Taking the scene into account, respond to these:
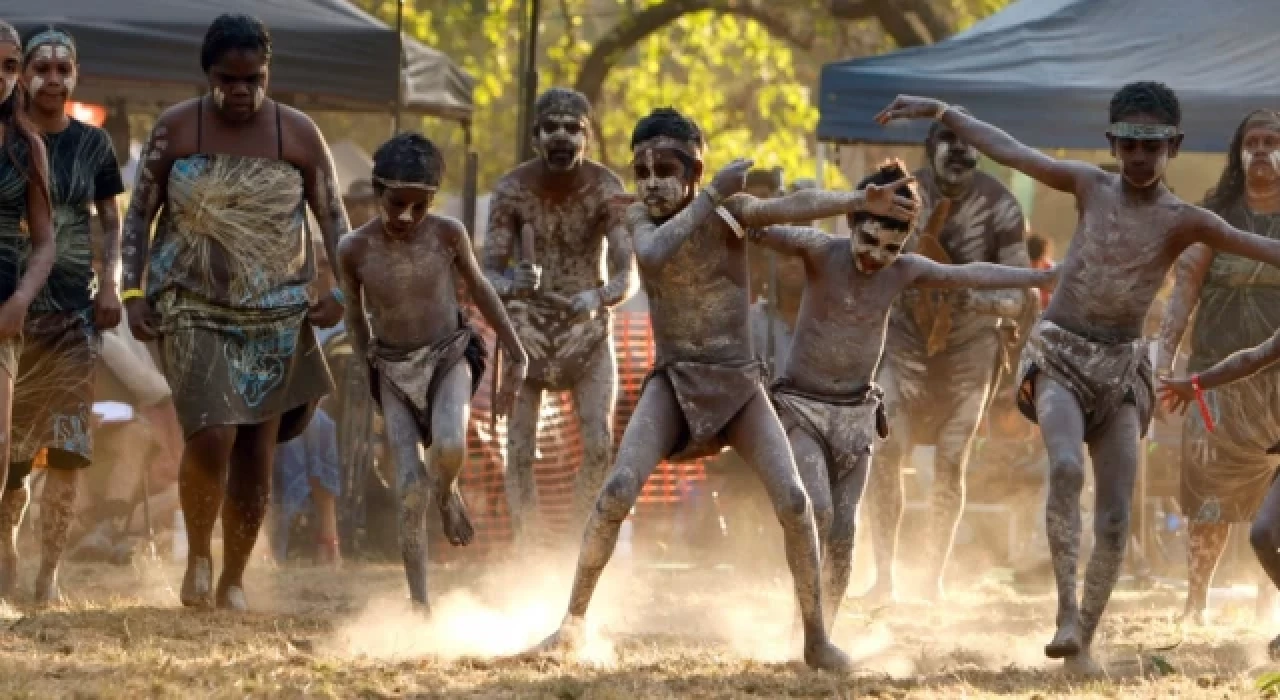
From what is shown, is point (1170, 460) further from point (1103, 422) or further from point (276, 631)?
point (276, 631)

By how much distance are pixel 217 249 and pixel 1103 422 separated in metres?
3.59

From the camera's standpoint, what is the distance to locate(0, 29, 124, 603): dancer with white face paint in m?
10.3

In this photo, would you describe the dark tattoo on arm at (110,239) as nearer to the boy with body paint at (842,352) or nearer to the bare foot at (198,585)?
the bare foot at (198,585)

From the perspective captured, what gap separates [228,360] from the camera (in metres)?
9.96

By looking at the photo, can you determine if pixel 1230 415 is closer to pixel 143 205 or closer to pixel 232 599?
pixel 232 599

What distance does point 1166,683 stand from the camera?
8.72 metres

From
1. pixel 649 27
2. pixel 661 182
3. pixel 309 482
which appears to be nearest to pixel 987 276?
pixel 661 182

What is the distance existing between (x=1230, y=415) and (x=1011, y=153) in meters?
3.17

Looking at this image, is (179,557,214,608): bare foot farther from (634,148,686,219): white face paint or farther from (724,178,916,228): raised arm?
(724,178,916,228): raised arm

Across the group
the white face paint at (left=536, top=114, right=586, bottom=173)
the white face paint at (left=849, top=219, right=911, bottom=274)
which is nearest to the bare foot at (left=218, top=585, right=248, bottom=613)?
the white face paint at (left=536, top=114, right=586, bottom=173)

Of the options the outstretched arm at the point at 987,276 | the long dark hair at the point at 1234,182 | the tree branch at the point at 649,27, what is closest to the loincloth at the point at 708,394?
the outstretched arm at the point at 987,276

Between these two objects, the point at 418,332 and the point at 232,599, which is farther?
the point at 232,599

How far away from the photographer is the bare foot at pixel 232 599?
10102mm

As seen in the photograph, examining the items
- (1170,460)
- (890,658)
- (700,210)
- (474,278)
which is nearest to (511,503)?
(474,278)
